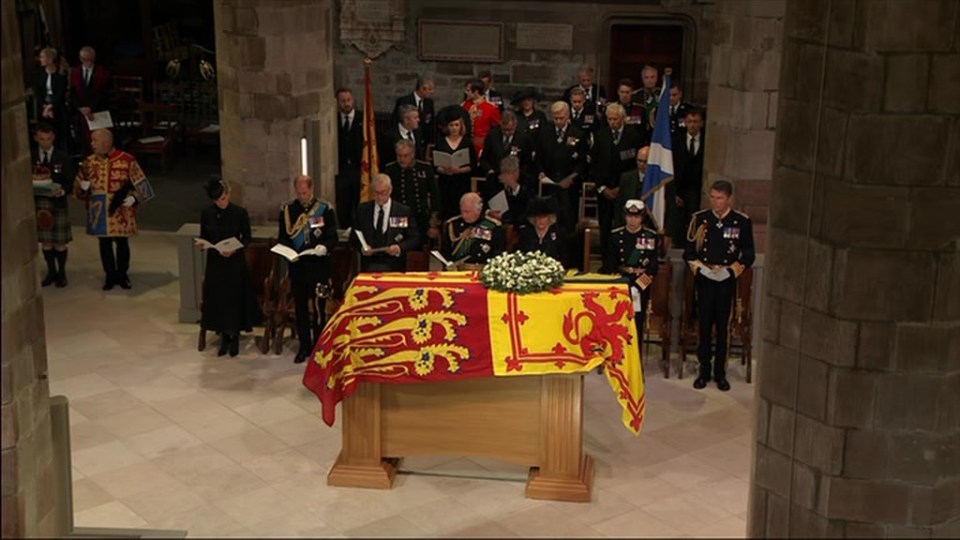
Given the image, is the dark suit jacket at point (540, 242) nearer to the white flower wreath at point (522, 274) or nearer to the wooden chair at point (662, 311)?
the wooden chair at point (662, 311)

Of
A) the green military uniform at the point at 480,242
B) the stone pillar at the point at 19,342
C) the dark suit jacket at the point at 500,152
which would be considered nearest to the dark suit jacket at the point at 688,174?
the dark suit jacket at the point at 500,152

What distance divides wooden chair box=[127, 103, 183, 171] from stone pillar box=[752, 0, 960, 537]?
39.3 ft

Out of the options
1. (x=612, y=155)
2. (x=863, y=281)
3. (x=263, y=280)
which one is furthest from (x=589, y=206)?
(x=863, y=281)

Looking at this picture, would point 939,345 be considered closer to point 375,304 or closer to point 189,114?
point 375,304

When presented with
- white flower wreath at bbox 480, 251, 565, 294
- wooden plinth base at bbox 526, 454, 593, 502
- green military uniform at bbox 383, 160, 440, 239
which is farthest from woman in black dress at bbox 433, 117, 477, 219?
wooden plinth base at bbox 526, 454, 593, 502

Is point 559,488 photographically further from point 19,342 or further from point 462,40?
point 462,40

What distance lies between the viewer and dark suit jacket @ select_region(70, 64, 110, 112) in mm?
18844

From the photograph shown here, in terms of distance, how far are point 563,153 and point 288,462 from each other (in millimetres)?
5380

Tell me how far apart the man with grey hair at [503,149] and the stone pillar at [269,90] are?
5.44 feet

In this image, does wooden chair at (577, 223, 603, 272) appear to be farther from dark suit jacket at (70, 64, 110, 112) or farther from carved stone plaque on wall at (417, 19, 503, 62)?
dark suit jacket at (70, 64, 110, 112)

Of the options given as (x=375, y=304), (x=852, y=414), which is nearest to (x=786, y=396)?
(x=852, y=414)

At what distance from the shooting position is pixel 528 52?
770 inches

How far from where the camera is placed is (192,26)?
72.3 feet

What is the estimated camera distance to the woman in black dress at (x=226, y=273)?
12.3 m
